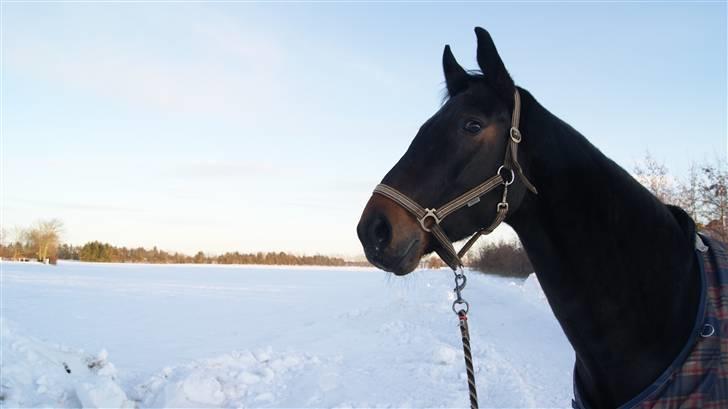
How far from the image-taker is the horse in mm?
1763

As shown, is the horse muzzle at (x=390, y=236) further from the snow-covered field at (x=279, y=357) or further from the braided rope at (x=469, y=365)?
the snow-covered field at (x=279, y=357)

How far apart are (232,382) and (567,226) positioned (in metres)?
5.31

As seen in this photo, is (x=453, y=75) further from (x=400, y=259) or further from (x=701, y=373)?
(x=701, y=373)

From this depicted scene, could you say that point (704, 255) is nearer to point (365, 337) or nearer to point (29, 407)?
point (29, 407)

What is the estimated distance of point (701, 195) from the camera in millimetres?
13617

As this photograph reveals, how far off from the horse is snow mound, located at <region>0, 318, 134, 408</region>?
469cm

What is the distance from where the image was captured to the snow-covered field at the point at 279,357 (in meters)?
5.30

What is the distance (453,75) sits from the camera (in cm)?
217

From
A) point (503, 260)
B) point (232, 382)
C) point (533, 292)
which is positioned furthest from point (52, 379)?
point (503, 260)

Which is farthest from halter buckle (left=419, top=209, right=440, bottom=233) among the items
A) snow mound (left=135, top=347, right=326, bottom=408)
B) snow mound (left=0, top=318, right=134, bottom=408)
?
snow mound (left=0, top=318, right=134, bottom=408)

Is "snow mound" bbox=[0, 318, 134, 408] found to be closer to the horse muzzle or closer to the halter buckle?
the horse muzzle

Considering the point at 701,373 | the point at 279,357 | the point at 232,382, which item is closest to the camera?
the point at 701,373

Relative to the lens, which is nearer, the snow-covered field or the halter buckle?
the halter buckle

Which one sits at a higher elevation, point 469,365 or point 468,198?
point 468,198
